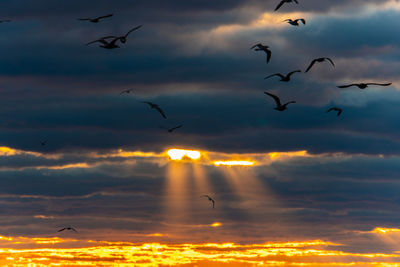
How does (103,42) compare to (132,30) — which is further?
(103,42)

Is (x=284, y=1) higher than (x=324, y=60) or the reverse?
higher

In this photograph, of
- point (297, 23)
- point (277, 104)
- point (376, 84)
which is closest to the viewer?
point (376, 84)

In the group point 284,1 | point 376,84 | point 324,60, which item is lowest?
point 376,84

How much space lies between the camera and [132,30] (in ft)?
394

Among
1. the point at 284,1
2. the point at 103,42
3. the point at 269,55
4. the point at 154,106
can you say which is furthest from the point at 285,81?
the point at 103,42

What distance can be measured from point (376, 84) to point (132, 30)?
41830 millimetres

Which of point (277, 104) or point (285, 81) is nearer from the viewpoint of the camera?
point (285, 81)

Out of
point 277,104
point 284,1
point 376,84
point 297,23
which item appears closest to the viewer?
point 376,84

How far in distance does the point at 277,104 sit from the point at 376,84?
29.4 m

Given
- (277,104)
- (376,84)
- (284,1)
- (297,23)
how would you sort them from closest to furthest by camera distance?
1. (376,84)
2. (284,1)
3. (297,23)
4. (277,104)

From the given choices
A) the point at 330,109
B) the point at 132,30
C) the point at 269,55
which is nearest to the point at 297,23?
the point at 269,55

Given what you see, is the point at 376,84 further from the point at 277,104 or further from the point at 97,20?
the point at 97,20

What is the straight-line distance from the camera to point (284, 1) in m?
118

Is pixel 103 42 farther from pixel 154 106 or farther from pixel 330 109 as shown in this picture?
pixel 330 109
